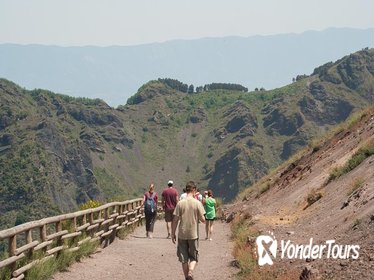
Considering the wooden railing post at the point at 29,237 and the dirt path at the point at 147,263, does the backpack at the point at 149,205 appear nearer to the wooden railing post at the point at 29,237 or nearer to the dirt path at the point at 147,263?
the dirt path at the point at 147,263

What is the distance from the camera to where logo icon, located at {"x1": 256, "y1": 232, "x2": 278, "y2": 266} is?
13531 mm

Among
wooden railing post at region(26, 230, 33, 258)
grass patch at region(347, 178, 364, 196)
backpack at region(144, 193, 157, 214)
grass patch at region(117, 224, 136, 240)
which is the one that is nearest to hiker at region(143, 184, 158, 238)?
backpack at region(144, 193, 157, 214)

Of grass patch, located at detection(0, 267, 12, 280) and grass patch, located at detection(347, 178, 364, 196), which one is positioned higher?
grass patch, located at detection(347, 178, 364, 196)

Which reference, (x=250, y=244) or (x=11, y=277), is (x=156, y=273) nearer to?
(x=250, y=244)

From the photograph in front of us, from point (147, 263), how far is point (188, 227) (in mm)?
4589

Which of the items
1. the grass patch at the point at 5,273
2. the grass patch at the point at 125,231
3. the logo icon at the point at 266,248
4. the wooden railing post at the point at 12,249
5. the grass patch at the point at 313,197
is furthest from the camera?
the grass patch at the point at 125,231

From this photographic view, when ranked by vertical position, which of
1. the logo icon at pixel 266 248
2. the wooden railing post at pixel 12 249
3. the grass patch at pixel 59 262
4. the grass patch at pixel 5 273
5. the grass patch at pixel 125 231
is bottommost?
the grass patch at pixel 125 231

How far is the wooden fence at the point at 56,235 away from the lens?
11102mm

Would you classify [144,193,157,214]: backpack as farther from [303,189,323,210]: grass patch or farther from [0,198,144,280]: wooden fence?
[303,189,323,210]: grass patch

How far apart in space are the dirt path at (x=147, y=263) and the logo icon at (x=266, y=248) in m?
0.74

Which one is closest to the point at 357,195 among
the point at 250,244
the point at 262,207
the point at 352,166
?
the point at 250,244

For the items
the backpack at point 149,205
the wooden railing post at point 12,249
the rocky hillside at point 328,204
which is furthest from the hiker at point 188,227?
the backpack at point 149,205

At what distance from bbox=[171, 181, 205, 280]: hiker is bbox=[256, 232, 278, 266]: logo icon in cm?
198

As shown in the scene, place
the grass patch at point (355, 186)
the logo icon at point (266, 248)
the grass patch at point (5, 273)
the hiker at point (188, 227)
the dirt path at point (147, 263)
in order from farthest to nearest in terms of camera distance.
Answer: the grass patch at point (355, 186) < the dirt path at point (147, 263) < the logo icon at point (266, 248) < the hiker at point (188, 227) < the grass patch at point (5, 273)
